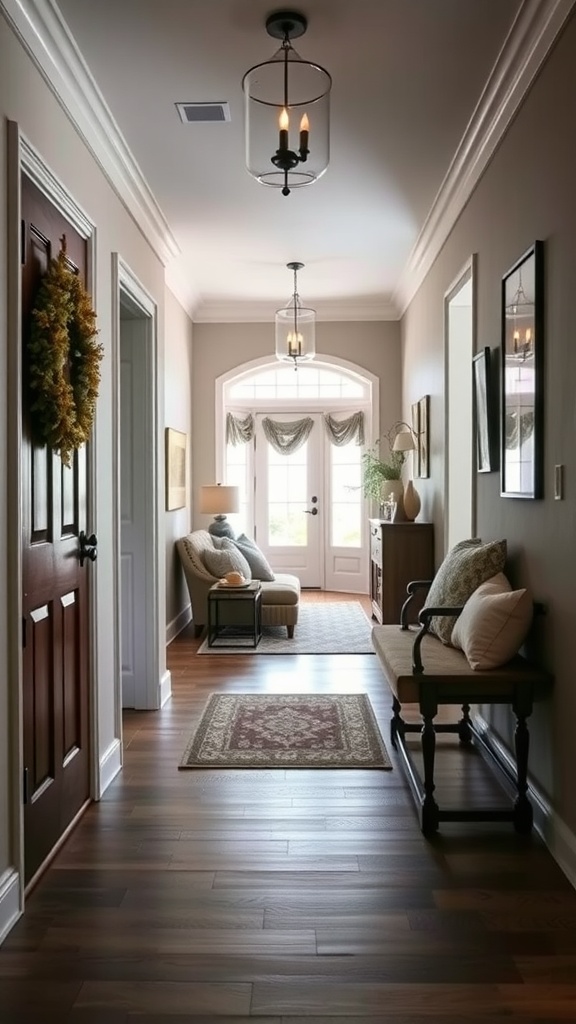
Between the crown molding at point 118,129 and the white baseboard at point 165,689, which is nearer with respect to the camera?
the crown molding at point 118,129

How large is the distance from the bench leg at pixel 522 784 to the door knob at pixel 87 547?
178 centimetres

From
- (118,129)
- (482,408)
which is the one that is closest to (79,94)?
(118,129)

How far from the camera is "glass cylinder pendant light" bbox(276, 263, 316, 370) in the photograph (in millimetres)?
6805

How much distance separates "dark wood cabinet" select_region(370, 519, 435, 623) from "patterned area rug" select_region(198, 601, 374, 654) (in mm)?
382

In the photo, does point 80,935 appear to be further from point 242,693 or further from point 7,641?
point 242,693

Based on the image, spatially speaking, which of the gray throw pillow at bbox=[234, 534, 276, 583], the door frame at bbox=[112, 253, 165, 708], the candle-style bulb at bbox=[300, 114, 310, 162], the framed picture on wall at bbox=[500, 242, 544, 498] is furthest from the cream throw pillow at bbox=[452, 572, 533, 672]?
the gray throw pillow at bbox=[234, 534, 276, 583]

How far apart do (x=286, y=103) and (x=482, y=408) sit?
176 centimetres

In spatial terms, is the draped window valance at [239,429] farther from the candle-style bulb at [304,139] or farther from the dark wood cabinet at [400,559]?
the candle-style bulb at [304,139]

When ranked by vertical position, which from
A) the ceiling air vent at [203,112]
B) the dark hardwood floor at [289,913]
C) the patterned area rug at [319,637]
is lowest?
the dark hardwood floor at [289,913]

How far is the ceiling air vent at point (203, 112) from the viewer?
3521 millimetres

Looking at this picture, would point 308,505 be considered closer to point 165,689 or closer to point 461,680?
point 165,689

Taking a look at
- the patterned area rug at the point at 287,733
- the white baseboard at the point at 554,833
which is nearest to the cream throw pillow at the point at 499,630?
the white baseboard at the point at 554,833

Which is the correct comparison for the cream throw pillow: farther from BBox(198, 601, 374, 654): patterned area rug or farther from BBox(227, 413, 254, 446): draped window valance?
BBox(227, 413, 254, 446): draped window valance

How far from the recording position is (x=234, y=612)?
6406 mm
